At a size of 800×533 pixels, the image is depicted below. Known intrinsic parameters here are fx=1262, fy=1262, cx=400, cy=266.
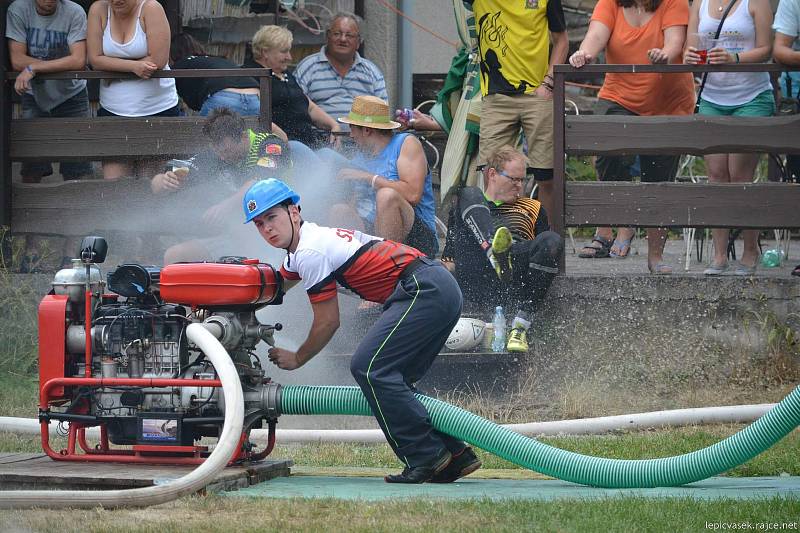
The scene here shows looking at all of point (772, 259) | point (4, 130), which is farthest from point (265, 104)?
point (772, 259)

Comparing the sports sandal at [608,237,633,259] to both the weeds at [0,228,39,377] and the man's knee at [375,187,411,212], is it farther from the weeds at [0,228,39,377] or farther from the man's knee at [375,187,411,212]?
the weeds at [0,228,39,377]

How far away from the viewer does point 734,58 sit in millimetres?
9297

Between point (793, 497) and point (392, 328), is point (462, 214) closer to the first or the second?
point (392, 328)

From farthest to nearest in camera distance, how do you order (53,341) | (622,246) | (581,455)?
(622,246) → (53,341) → (581,455)

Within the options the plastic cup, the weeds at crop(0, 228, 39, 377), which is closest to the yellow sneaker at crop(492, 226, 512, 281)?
the plastic cup

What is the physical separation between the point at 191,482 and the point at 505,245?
388cm

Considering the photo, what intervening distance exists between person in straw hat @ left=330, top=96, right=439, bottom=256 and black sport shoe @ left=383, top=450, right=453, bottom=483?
9.85 ft

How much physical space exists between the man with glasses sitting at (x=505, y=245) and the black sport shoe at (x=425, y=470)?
8.96 ft

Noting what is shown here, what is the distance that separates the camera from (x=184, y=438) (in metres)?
6.48

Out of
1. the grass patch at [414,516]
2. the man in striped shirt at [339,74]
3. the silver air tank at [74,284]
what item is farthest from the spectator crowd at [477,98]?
the grass patch at [414,516]

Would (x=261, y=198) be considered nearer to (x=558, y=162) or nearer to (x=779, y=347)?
(x=558, y=162)

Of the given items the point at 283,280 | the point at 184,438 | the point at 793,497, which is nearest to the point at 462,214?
the point at 283,280

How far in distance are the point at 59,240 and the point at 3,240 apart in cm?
50

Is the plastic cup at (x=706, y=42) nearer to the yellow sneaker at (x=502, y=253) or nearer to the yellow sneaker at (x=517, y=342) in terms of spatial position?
the yellow sneaker at (x=502, y=253)
